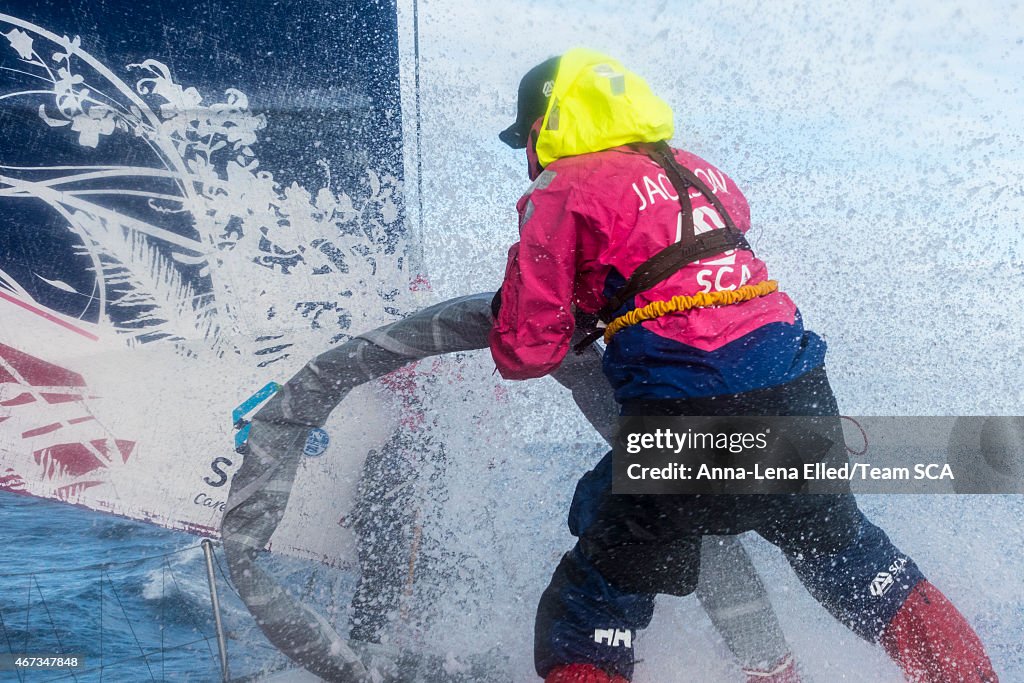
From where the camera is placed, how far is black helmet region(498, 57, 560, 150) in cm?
197

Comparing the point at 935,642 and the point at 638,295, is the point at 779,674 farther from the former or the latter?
the point at 638,295

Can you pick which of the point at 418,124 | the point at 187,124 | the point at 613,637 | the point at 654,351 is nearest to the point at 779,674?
the point at 613,637

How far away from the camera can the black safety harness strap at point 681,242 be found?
1.71 metres

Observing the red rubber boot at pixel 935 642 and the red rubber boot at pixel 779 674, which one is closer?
the red rubber boot at pixel 935 642

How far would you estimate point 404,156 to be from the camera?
2.99 metres

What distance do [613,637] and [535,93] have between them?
137cm

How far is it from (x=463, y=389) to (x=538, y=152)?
1.22 metres

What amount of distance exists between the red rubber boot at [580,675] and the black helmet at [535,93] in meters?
1.36

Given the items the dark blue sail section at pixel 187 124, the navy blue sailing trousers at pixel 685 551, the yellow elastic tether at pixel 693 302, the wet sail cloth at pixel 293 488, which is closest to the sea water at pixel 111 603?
the wet sail cloth at pixel 293 488

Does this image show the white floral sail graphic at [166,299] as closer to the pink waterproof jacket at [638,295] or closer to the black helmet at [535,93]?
the black helmet at [535,93]

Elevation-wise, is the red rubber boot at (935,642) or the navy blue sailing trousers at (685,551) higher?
the navy blue sailing trousers at (685,551)

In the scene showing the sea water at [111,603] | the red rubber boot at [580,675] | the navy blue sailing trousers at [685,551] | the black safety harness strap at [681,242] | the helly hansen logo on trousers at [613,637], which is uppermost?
the black safety harness strap at [681,242]

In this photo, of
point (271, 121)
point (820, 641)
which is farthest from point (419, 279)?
point (820, 641)

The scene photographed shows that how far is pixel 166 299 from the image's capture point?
9.40 ft
